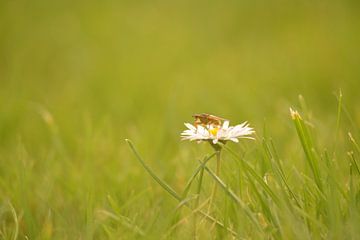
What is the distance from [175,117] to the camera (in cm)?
314

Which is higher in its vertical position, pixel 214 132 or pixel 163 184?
pixel 214 132

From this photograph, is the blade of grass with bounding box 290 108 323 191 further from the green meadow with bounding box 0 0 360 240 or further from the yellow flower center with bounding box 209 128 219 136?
the yellow flower center with bounding box 209 128 219 136

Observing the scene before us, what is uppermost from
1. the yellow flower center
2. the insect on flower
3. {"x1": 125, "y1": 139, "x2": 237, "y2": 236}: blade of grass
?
the insect on flower

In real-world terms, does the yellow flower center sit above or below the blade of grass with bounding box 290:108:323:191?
below

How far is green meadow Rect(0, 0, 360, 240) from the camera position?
1.36m

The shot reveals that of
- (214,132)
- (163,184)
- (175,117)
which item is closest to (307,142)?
(214,132)

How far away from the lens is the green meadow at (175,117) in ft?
4.46

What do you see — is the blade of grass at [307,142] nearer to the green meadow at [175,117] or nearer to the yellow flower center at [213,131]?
the green meadow at [175,117]

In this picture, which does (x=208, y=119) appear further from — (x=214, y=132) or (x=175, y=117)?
(x=175, y=117)

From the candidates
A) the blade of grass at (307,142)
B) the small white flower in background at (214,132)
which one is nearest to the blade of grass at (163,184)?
the small white flower in background at (214,132)

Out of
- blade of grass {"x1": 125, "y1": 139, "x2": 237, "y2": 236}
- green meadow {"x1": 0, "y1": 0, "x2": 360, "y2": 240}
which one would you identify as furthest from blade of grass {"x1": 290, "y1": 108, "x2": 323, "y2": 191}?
blade of grass {"x1": 125, "y1": 139, "x2": 237, "y2": 236}

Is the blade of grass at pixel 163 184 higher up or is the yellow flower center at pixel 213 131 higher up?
the yellow flower center at pixel 213 131

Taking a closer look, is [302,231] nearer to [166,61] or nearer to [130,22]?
[166,61]

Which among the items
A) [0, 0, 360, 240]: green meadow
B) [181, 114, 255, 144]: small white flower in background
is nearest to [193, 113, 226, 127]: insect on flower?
[181, 114, 255, 144]: small white flower in background
